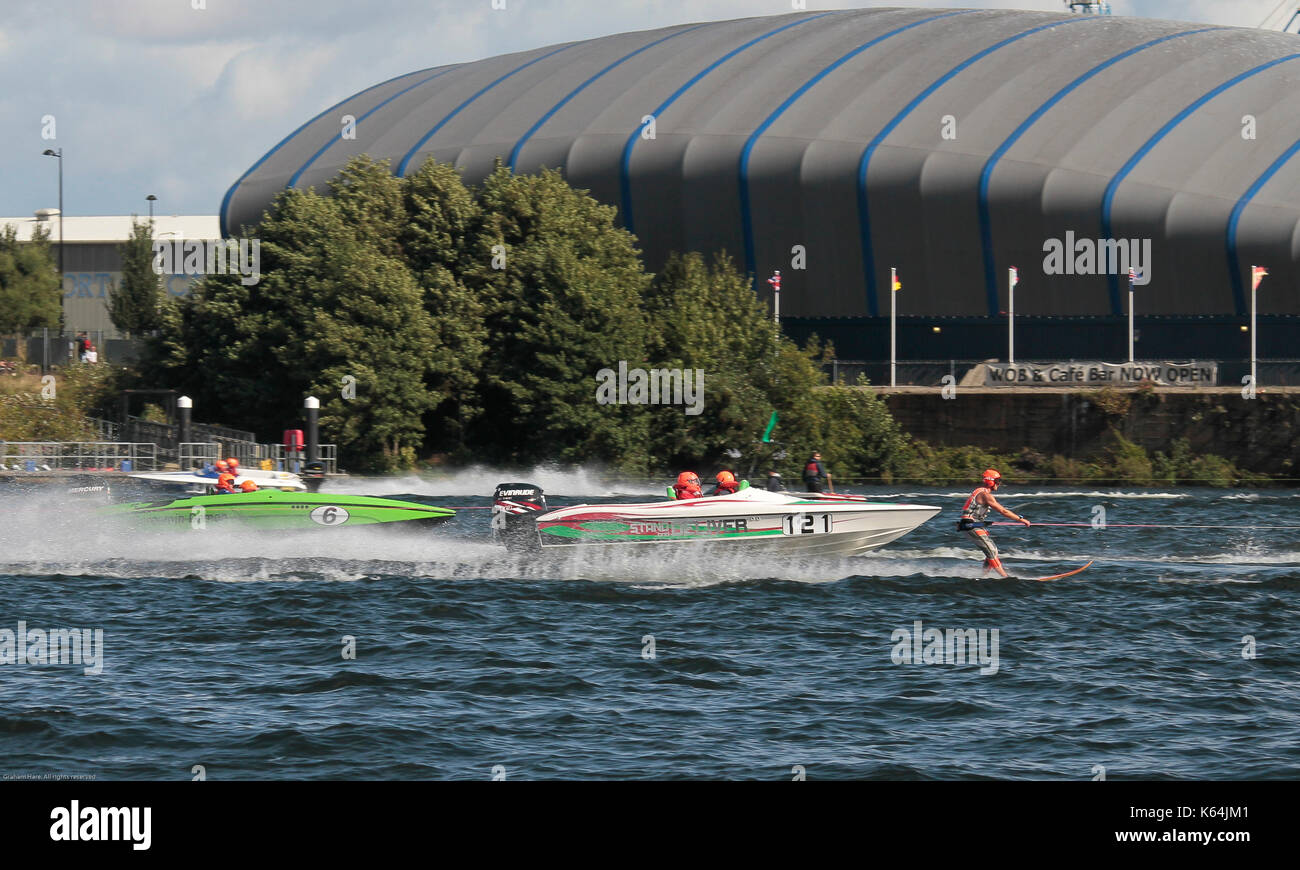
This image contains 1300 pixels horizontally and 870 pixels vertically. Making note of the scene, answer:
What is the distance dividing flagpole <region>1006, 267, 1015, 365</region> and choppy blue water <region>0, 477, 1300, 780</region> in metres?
31.0

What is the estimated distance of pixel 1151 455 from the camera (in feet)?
173

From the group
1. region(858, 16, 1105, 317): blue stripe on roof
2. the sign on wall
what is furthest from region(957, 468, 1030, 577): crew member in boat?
region(858, 16, 1105, 317): blue stripe on roof

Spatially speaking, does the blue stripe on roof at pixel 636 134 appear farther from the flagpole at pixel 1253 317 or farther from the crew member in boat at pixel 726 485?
the crew member in boat at pixel 726 485

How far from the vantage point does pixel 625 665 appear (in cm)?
1797

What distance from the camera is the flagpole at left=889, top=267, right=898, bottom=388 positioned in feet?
193

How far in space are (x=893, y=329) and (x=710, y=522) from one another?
36960 mm

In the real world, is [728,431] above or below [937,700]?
above

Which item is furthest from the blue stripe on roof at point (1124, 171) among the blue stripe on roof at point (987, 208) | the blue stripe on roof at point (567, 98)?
the blue stripe on roof at point (567, 98)

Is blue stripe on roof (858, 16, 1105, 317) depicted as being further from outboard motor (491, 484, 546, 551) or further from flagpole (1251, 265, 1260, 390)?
outboard motor (491, 484, 546, 551)

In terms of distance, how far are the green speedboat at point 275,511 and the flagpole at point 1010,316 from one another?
35.9 meters

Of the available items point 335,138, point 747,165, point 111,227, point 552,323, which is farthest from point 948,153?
point 111,227

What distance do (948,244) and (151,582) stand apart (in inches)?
1744
